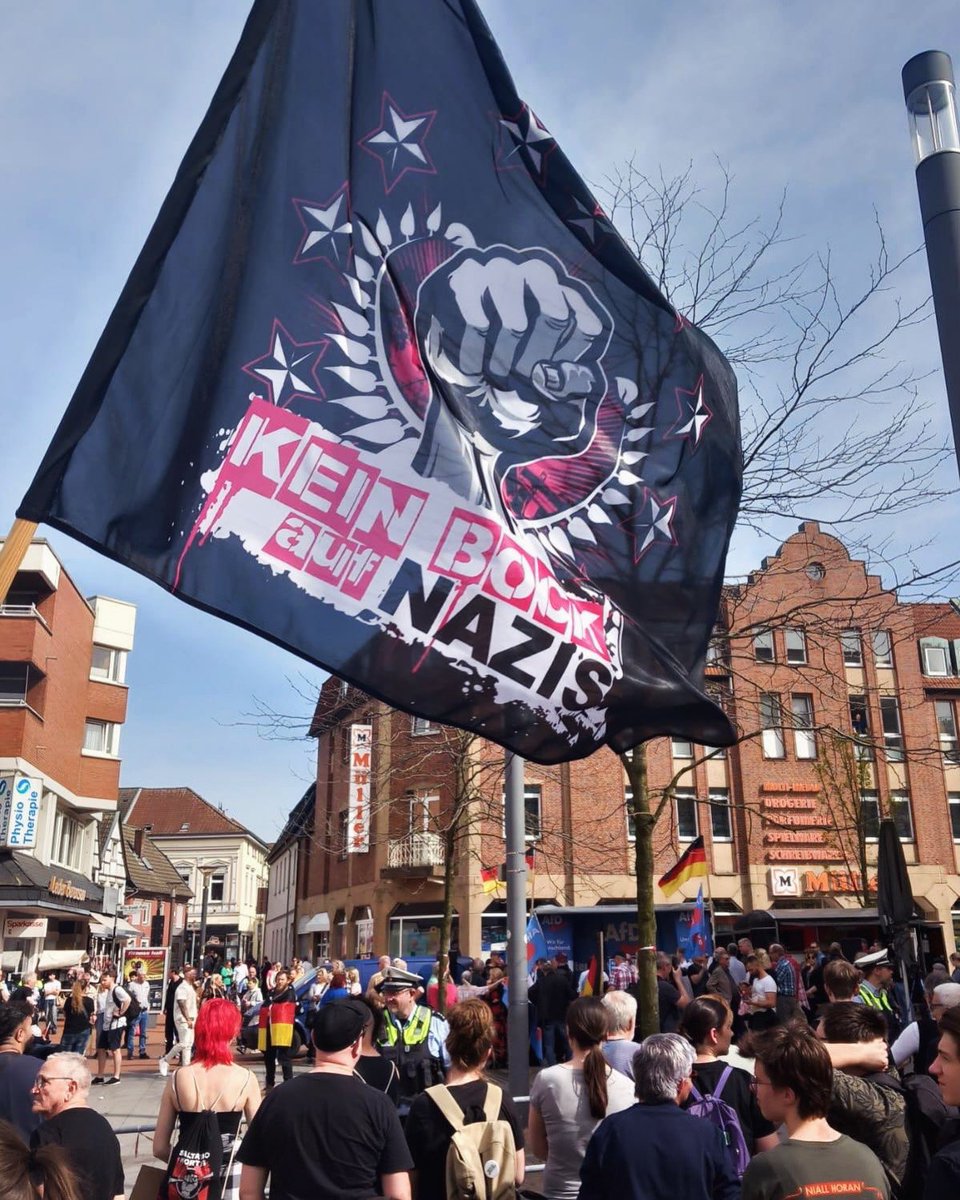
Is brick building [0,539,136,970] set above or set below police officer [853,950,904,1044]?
above

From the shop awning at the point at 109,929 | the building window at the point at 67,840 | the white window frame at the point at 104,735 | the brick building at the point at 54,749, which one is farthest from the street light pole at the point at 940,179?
the shop awning at the point at 109,929

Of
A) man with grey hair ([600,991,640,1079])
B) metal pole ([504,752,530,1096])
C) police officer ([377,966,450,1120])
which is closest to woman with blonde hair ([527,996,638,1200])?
man with grey hair ([600,991,640,1079])

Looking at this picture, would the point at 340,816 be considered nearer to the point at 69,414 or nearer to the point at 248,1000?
the point at 248,1000

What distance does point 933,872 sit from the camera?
42156 millimetres

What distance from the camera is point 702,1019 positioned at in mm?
5832

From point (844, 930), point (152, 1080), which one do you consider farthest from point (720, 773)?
point (152, 1080)

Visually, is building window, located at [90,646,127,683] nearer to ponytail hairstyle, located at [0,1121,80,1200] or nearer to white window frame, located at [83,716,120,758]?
white window frame, located at [83,716,120,758]

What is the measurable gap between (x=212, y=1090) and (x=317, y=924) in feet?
155

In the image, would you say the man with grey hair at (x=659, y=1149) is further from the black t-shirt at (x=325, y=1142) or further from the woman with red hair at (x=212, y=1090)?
the woman with red hair at (x=212, y=1090)

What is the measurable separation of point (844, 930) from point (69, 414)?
1415 inches

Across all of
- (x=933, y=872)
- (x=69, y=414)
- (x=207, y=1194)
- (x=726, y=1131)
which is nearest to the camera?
(x=69, y=414)

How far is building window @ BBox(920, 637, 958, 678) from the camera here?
46.2 meters

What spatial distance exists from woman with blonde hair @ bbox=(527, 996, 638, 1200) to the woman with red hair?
1.44 m

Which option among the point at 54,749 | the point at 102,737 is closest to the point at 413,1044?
the point at 54,749
